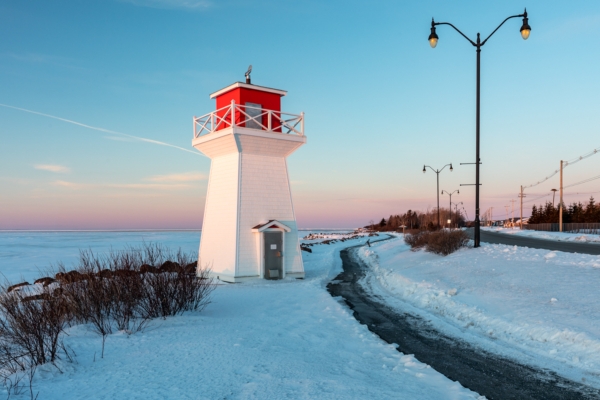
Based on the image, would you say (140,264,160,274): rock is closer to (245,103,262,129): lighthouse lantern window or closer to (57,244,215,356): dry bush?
(57,244,215,356): dry bush

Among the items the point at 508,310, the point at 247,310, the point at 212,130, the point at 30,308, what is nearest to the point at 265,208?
the point at 212,130

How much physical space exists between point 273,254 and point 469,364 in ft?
41.1

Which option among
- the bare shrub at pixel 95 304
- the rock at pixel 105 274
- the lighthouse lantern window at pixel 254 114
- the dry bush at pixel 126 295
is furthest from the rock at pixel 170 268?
the lighthouse lantern window at pixel 254 114

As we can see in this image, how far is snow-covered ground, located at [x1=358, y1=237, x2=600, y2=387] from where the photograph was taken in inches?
298

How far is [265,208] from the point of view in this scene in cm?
1927

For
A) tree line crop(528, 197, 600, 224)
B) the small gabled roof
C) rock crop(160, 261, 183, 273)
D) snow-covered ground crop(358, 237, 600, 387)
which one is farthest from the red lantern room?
tree line crop(528, 197, 600, 224)

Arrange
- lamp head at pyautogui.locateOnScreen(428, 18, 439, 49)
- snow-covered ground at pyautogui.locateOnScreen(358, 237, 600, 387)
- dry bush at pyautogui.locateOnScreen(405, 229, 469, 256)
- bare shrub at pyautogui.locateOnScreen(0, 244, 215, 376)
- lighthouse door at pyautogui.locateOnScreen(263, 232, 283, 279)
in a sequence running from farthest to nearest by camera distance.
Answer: dry bush at pyautogui.locateOnScreen(405, 229, 469, 256)
lighthouse door at pyautogui.locateOnScreen(263, 232, 283, 279)
lamp head at pyautogui.locateOnScreen(428, 18, 439, 49)
snow-covered ground at pyautogui.locateOnScreen(358, 237, 600, 387)
bare shrub at pyautogui.locateOnScreen(0, 244, 215, 376)

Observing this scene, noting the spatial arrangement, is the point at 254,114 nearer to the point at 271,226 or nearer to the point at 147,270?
the point at 271,226

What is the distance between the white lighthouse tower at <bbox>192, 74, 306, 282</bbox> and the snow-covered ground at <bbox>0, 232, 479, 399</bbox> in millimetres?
8268

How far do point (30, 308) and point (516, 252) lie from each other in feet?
57.7

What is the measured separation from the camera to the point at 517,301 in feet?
34.6

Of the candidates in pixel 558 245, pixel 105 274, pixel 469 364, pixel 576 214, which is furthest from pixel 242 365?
pixel 576 214

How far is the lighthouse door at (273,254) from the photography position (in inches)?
741

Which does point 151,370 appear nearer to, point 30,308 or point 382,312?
point 30,308
